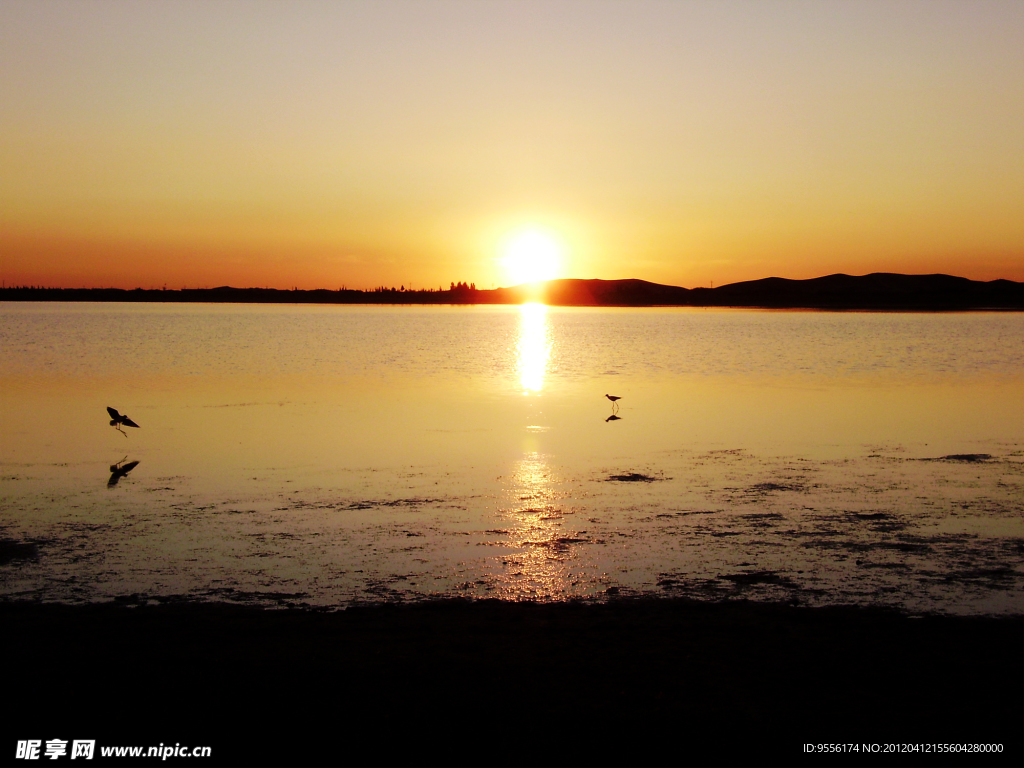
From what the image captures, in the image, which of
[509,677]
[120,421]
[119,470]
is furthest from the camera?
[120,421]

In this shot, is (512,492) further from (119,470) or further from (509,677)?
(119,470)

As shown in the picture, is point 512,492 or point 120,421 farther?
point 120,421

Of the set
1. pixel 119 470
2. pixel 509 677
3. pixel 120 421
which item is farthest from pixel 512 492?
pixel 120 421

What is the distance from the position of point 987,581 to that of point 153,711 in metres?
8.74

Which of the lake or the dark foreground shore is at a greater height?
the dark foreground shore

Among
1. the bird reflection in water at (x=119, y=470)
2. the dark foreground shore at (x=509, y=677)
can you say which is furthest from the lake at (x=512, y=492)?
the dark foreground shore at (x=509, y=677)

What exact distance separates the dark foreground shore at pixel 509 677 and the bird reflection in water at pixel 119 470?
22.9 ft

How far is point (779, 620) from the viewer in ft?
26.2

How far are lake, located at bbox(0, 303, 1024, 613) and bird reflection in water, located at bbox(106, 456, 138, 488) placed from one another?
0.34 feet

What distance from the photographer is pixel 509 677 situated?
21.8 feet

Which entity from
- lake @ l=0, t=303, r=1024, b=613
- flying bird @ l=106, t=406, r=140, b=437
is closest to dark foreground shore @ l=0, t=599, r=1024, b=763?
lake @ l=0, t=303, r=1024, b=613

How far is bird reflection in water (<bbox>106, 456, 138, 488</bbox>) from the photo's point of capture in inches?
586

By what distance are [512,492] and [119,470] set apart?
7946 mm

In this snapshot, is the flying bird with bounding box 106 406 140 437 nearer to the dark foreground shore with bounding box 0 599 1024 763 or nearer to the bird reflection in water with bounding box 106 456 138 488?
the bird reflection in water with bounding box 106 456 138 488
